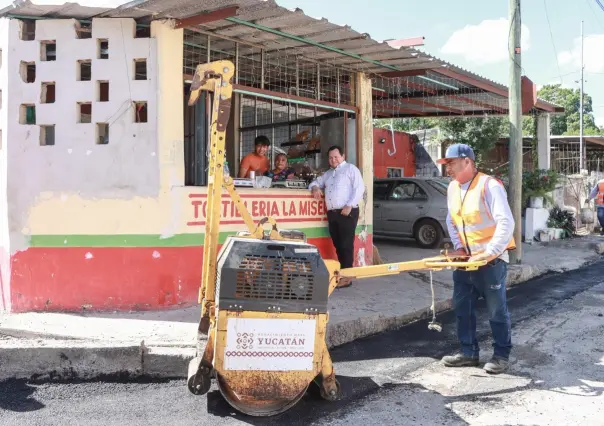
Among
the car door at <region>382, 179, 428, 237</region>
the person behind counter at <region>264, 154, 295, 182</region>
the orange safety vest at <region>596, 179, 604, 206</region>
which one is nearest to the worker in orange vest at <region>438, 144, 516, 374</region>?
the person behind counter at <region>264, 154, 295, 182</region>

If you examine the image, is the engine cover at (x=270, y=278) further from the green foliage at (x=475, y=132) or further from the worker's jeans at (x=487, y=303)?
the green foliage at (x=475, y=132)

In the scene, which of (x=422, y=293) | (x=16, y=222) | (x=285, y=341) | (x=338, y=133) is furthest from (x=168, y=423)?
(x=338, y=133)

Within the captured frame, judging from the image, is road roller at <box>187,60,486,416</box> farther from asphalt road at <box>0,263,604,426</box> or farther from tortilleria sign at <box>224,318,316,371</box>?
asphalt road at <box>0,263,604,426</box>

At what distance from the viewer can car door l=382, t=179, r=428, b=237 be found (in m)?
11.6

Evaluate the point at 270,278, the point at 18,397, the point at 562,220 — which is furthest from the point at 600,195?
the point at 18,397

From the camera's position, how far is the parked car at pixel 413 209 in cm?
1129

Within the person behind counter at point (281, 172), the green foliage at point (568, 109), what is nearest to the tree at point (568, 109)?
the green foliage at point (568, 109)

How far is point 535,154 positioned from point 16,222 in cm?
1324

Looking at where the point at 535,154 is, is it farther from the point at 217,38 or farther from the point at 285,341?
the point at 285,341

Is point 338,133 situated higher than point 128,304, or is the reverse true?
point 338,133

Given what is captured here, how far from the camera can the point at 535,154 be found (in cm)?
1490

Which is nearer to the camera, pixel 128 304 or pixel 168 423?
pixel 168 423

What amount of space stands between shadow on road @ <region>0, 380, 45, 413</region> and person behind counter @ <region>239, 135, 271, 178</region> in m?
3.76

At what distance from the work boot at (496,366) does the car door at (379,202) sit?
309 inches
